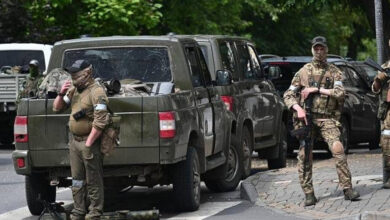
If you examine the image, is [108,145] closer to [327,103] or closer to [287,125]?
[327,103]

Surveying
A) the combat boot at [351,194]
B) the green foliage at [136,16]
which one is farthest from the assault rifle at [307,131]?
the green foliage at [136,16]

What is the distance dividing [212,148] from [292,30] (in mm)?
33066

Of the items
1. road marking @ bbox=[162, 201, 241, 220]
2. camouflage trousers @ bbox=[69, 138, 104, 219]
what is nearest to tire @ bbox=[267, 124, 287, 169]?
road marking @ bbox=[162, 201, 241, 220]

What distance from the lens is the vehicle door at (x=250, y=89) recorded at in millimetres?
15336

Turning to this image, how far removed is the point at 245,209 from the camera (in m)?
12.1

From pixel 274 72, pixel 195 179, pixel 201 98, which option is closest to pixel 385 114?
pixel 201 98

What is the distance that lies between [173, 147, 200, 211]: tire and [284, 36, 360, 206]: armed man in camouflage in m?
1.15

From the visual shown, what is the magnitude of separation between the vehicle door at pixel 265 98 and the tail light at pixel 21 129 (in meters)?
5.14

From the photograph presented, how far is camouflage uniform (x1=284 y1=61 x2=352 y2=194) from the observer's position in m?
11.6

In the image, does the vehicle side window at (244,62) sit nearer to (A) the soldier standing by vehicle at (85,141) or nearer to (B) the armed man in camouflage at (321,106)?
(B) the armed man in camouflage at (321,106)

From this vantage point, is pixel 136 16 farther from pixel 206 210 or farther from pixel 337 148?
pixel 337 148

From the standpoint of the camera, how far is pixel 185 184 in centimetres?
1174

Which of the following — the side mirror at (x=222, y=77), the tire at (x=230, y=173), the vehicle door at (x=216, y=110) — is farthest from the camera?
the tire at (x=230, y=173)

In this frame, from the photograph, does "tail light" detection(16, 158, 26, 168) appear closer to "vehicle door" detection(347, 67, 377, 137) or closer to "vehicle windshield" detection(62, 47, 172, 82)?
"vehicle windshield" detection(62, 47, 172, 82)
